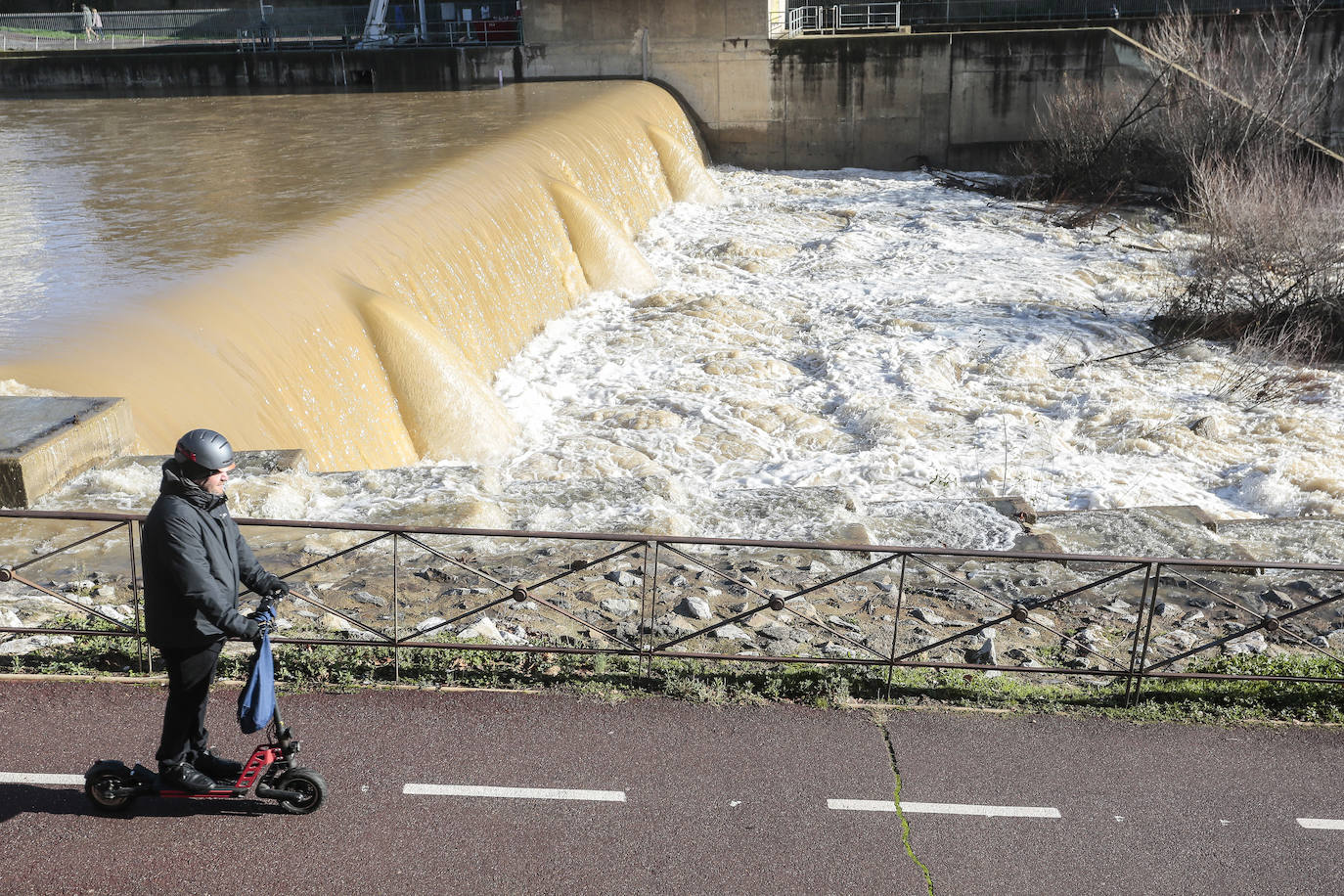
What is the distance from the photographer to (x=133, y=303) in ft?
39.4

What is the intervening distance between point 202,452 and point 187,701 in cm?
110

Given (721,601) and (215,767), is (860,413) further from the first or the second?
(215,767)

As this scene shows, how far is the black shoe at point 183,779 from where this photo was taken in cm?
513

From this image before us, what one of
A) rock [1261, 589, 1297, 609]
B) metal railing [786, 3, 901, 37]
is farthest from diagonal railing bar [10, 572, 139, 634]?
metal railing [786, 3, 901, 37]

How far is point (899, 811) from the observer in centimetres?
558

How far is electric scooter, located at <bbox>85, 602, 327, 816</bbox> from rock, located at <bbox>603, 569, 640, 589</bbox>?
11.0 feet

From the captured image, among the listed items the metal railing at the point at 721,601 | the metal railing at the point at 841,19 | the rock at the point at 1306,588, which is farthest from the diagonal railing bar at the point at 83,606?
the metal railing at the point at 841,19

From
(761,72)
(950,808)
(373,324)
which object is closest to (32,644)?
(950,808)

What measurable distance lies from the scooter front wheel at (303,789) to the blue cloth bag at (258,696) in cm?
39

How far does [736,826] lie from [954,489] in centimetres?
775

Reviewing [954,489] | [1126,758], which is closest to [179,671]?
[1126,758]

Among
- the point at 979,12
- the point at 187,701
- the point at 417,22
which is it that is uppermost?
the point at 979,12

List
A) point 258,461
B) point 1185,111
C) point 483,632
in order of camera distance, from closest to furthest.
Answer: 1. point 483,632
2. point 258,461
3. point 1185,111

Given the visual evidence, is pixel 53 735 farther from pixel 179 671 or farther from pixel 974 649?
pixel 974 649
